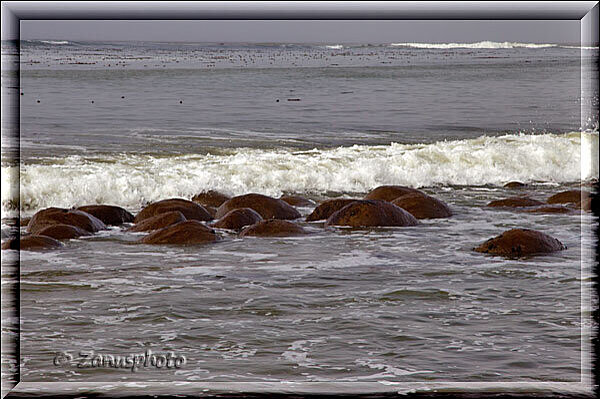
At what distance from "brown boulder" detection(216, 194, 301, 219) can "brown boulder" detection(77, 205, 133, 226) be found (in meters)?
1.00

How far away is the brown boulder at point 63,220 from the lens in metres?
7.88

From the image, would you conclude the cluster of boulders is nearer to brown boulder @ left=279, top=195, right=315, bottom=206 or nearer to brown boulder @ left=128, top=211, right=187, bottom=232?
brown boulder @ left=128, top=211, right=187, bottom=232

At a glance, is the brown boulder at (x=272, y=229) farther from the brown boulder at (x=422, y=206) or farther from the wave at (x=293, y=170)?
the wave at (x=293, y=170)

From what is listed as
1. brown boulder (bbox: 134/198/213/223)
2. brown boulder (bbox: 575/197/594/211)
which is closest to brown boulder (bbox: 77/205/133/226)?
brown boulder (bbox: 134/198/213/223)

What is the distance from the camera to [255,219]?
27.5 ft

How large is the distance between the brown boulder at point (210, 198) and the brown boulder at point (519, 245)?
404cm

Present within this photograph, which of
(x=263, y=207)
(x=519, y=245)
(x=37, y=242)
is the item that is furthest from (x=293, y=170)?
(x=519, y=245)

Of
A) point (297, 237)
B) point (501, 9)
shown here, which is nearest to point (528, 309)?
point (501, 9)

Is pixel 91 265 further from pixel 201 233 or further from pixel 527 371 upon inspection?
pixel 527 371

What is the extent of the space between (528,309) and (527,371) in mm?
1337

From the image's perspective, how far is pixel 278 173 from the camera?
12.5 m

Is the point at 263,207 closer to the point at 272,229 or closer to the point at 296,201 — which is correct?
the point at 272,229

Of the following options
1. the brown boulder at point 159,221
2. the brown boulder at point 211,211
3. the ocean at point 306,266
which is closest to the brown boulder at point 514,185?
the ocean at point 306,266

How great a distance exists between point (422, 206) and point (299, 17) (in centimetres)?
593
